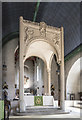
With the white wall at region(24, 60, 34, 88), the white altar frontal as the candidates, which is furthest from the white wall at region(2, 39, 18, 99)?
the white wall at region(24, 60, 34, 88)

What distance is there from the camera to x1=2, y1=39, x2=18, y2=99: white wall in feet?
66.5

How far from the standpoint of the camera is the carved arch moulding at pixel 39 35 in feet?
45.2

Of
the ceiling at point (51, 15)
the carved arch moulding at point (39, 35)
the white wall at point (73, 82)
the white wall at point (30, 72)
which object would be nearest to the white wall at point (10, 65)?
the ceiling at point (51, 15)

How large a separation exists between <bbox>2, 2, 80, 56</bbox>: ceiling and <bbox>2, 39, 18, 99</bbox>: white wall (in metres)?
1.66

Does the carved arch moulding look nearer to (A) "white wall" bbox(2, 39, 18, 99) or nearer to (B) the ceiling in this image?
(B) the ceiling

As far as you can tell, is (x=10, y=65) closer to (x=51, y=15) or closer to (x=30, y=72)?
(x=51, y=15)

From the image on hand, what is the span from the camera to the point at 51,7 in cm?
1548

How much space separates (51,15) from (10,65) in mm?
7680

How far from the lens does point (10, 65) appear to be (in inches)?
812

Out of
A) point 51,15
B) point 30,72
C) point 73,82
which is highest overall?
point 51,15

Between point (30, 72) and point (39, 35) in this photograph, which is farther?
point (30, 72)

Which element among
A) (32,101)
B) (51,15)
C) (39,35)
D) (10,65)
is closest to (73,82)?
(10,65)

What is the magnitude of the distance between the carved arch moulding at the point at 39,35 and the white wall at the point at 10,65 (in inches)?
286

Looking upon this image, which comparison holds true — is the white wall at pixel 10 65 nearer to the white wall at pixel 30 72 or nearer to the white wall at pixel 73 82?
the white wall at pixel 73 82
